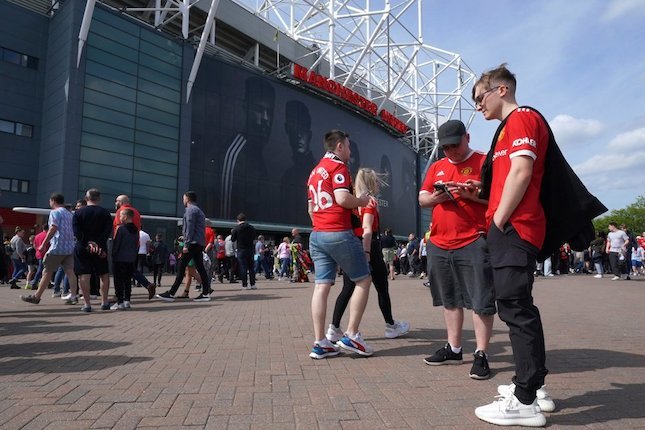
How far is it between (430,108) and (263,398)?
187 feet

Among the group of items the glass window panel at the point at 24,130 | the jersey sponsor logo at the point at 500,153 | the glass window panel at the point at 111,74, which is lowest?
the jersey sponsor logo at the point at 500,153

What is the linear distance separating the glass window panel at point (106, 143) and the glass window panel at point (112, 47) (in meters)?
4.50

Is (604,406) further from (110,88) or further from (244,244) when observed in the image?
(110,88)

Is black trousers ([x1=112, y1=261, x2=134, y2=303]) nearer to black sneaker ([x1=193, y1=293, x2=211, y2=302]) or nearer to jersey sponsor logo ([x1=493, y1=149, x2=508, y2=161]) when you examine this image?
black sneaker ([x1=193, y1=293, x2=211, y2=302])

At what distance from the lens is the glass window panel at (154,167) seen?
26156 millimetres

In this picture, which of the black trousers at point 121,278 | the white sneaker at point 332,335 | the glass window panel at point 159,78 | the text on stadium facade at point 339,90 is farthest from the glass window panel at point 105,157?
the white sneaker at point 332,335

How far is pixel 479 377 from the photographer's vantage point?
332cm

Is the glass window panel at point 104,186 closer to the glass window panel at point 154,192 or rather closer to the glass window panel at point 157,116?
the glass window panel at point 154,192

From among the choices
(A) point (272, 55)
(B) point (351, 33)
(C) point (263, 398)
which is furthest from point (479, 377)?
(B) point (351, 33)

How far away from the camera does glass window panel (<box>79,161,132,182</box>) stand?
23938 mm

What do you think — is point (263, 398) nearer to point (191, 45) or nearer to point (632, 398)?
point (632, 398)

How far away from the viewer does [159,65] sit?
2728cm

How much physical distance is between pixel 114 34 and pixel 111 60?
1.40 m

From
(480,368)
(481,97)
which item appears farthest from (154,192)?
(481,97)
